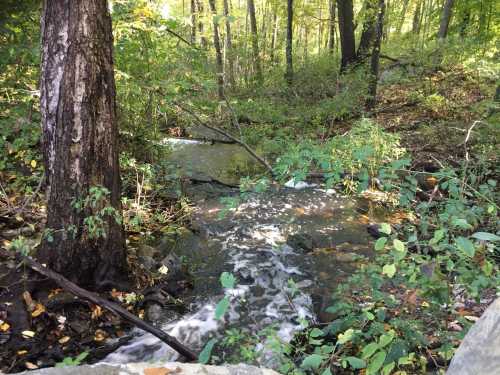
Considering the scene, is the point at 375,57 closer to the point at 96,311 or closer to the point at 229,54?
the point at 229,54

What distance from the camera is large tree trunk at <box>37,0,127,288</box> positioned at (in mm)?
3365

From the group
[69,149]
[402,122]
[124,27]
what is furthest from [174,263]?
[402,122]

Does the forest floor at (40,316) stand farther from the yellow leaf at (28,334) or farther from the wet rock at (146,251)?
the wet rock at (146,251)

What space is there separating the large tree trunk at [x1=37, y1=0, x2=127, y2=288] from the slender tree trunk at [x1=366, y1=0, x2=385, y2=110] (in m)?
9.40

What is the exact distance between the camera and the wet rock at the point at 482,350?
49.1 inches

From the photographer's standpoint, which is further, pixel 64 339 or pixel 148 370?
pixel 64 339

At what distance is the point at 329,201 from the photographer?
299 inches

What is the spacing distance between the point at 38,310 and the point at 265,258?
3.09m

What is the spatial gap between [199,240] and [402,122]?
7.78 metres

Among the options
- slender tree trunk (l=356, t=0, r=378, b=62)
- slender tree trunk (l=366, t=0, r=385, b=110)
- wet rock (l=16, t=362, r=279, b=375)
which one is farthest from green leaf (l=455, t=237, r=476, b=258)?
slender tree trunk (l=356, t=0, r=378, b=62)

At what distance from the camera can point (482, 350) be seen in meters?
1.33

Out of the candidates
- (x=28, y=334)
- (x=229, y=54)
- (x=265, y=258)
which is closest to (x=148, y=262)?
(x=28, y=334)

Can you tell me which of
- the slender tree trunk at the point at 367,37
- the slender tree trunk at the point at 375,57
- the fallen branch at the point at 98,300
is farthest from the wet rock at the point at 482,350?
the slender tree trunk at the point at 367,37

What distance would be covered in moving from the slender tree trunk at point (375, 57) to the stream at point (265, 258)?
17.5 feet
